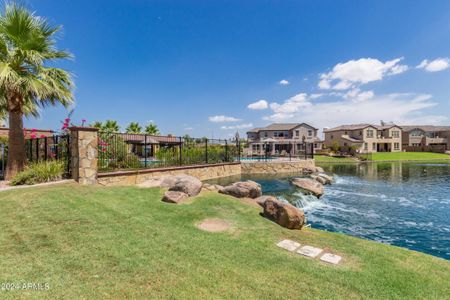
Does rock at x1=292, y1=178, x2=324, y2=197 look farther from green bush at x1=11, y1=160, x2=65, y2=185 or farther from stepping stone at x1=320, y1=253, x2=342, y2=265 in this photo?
green bush at x1=11, y1=160, x2=65, y2=185

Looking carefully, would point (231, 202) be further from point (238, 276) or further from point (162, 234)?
point (238, 276)

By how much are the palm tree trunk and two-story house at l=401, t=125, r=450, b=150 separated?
7794 cm

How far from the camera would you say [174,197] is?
7.43 metres

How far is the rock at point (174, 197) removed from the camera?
7.29m

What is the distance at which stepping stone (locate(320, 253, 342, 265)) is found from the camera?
13.4 ft

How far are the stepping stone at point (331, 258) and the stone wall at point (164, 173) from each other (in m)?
8.54

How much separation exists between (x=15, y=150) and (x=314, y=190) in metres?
15.3

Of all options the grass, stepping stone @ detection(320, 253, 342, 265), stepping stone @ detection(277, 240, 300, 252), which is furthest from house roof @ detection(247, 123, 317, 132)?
stepping stone @ detection(320, 253, 342, 265)

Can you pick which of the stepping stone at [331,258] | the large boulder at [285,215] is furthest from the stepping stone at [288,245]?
the large boulder at [285,215]

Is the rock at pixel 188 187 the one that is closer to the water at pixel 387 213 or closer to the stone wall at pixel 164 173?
the stone wall at pixel 164 173

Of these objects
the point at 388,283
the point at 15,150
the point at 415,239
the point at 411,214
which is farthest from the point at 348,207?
the point at 15,150

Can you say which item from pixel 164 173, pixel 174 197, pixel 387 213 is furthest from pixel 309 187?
pixel 174 197

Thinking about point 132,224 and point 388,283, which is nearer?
point 388,283

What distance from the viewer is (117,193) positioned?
7648mm
